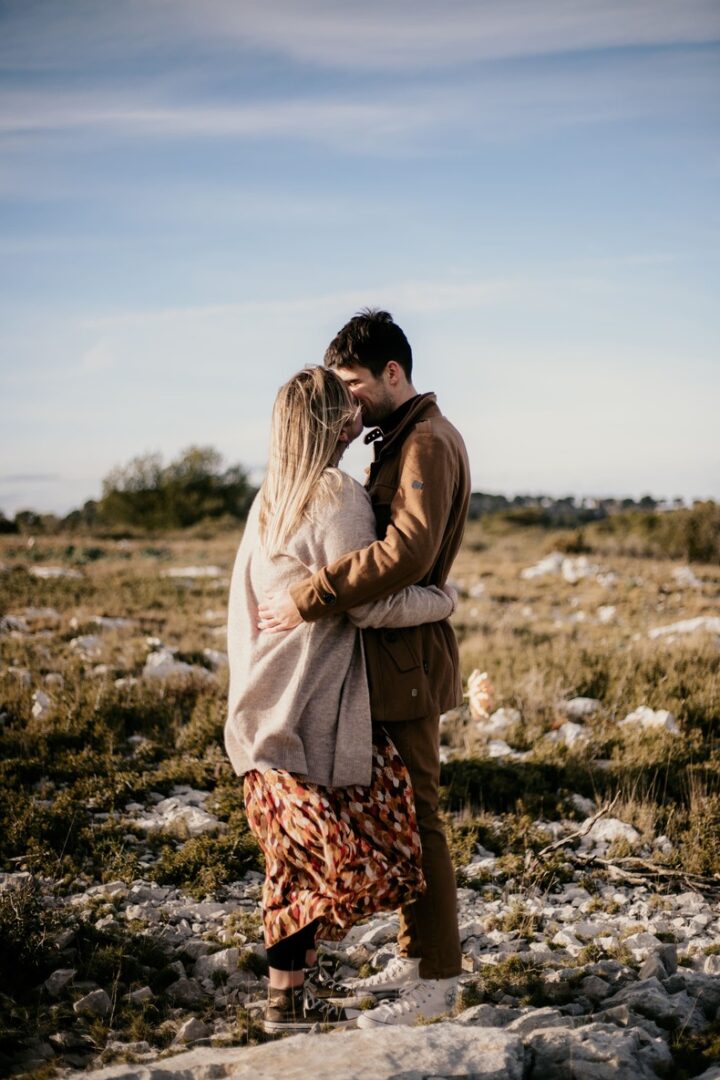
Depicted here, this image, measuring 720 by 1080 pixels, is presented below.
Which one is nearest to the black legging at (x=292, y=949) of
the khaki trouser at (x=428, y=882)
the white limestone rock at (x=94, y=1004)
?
the khaki trouser at (x=428, y=882)

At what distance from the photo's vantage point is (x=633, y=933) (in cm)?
387

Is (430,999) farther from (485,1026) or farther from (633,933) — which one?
(633,933)

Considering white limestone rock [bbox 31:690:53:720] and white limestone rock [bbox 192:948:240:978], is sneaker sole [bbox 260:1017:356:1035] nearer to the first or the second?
white limestone rock [bbox 192:948:240:978]

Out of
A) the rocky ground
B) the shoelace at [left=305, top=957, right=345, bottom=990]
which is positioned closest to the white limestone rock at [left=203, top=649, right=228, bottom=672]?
the rocky ground

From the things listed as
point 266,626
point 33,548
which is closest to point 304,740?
point 266,626

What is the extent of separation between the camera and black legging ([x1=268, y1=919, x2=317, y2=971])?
3176 millimetres

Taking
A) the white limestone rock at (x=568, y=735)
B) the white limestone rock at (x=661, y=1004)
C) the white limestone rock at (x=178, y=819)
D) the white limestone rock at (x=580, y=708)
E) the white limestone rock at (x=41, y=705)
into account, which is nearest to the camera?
the white limestone rock at (x=661, y=1004)

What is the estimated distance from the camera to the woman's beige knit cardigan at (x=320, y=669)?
3.10 m

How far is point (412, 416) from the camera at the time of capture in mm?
3318

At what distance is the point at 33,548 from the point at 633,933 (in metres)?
22.7

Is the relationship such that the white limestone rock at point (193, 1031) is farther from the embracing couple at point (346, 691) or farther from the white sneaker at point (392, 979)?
the white sneaker at point (392, 979)

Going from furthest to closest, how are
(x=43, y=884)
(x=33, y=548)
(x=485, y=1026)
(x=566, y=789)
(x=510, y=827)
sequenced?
(x=33, y=548)
(x=566, y=789)
(x=510, y=827)
(x=43, y=884)
(x=485, y=1026)

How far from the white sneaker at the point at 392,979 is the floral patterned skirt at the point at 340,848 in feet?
1.02

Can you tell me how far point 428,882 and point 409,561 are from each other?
4.05ft
